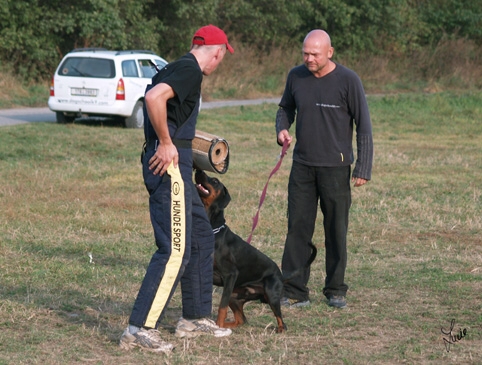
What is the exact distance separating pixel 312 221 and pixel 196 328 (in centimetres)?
160

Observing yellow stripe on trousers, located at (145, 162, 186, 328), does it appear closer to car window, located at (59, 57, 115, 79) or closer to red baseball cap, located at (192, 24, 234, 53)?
red baseball cap, located at (192, 24, 234, 53)

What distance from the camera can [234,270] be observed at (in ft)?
19.0

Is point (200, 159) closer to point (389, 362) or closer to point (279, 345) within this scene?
point (279, 345)

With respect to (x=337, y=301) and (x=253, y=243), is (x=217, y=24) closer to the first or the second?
(x=253, y=243)

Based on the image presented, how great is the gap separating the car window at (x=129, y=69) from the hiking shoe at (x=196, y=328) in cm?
1388

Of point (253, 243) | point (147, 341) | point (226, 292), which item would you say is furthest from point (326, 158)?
point (253, 243)

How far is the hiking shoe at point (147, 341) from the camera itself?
5188 mm

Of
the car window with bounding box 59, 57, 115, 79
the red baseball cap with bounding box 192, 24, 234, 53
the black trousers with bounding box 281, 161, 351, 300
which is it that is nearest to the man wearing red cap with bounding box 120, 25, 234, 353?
the red baseball cap with bounding box 192, 24, 234, 53

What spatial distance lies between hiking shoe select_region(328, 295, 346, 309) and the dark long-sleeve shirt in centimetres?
93

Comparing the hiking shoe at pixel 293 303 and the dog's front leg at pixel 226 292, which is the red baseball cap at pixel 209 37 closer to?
the dog's front leg at pixel 226 292

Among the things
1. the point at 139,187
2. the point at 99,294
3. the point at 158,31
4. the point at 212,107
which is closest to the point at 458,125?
the point at 212,107

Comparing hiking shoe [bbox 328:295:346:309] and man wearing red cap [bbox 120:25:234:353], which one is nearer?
man wearing red cap [bbox 120:25:234:353]

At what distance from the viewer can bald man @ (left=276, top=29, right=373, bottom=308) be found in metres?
6.54

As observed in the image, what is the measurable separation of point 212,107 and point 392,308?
1917 centimetres
